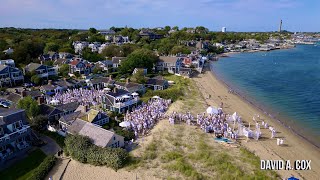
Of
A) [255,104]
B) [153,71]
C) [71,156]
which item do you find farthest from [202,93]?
[71,156]

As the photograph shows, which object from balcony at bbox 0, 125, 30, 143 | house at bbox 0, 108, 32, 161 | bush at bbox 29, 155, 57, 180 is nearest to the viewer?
bush at bbox 29, 155, 57, 180

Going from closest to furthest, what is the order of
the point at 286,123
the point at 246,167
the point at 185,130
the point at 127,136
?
the point at 246,167
the point at 127,136
the point at 185,130
the point at 286,123

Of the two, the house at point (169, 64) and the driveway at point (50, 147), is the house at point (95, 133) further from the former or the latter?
the house at point (169, 64)

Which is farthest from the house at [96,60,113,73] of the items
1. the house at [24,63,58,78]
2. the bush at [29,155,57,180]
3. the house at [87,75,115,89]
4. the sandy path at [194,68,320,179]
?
the bush at [29,155,57,180]

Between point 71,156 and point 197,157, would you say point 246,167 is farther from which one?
point 71,156

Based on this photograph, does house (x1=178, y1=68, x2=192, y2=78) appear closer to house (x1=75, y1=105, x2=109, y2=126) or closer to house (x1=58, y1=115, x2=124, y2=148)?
house (x1=75, y1=105, x2=109, y2=126)

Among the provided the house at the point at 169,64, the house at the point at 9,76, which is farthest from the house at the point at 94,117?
the house at the point at 169,64
